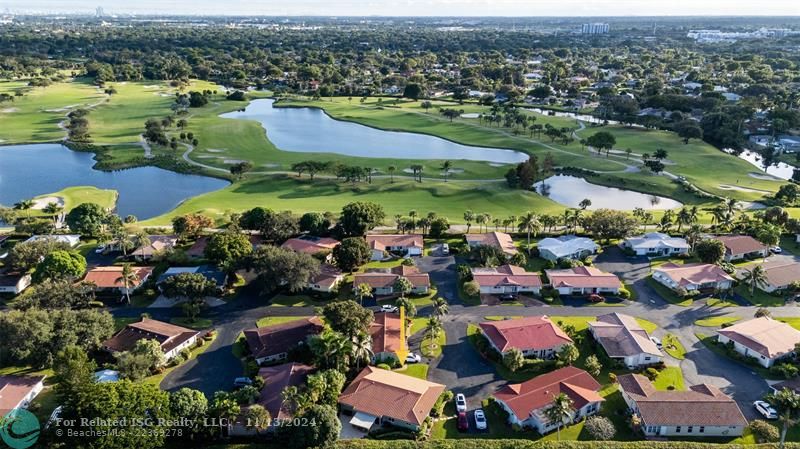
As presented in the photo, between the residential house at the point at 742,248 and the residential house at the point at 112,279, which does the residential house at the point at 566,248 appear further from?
Answer: the residential house at the point at 112,279

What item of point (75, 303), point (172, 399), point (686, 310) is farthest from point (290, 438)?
point (686, 310)

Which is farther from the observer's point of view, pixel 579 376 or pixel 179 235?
pixel 179 235

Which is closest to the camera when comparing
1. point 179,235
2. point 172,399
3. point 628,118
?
point 172,399

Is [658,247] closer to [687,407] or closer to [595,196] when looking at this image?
[595,196]

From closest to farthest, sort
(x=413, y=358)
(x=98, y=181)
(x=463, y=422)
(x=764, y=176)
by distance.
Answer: (x=463, y=422) → (x=413, y=358) → (x=98, y=181) → (x=764, y=176)

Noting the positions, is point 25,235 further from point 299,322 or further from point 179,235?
point 299,322

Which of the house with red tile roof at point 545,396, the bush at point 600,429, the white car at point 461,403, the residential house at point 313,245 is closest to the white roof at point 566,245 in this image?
the residential house at point 313,245

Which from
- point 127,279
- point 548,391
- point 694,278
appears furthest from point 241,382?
point 694,278

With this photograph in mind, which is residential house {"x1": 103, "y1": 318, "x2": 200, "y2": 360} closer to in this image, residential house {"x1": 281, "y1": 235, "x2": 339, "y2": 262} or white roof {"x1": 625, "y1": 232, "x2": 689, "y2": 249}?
residential house {"x1": 281, "y1": 235, "x2": 339, "y2": 262}
